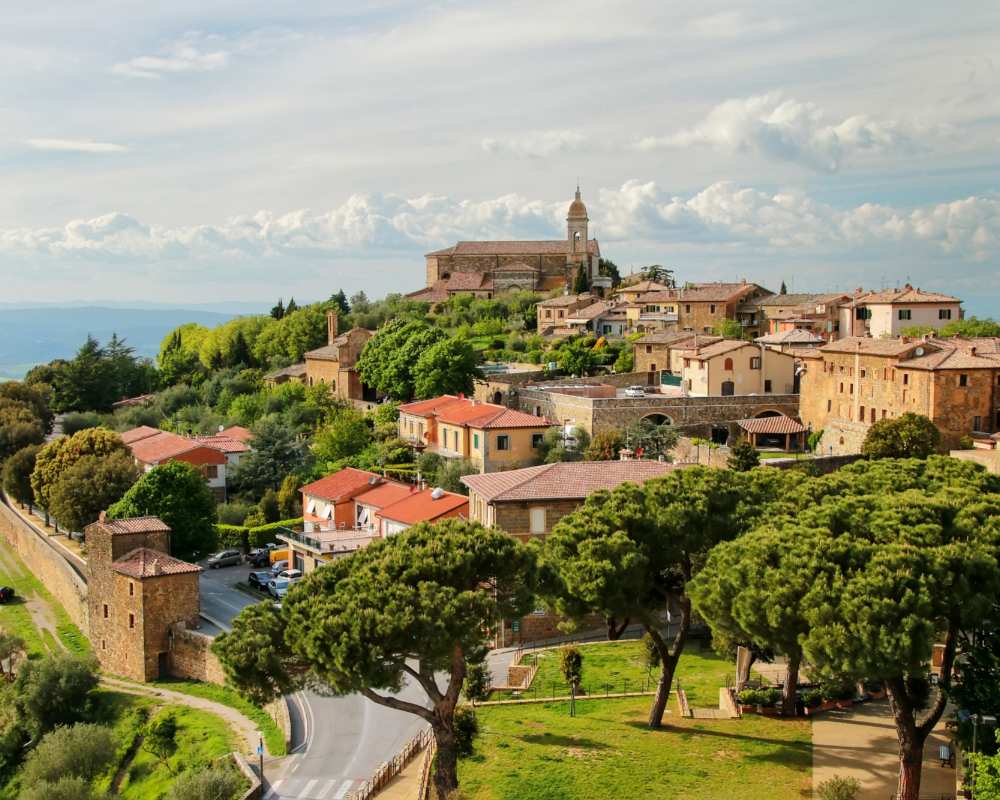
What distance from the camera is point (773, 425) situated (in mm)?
49281

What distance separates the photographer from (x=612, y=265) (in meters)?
104

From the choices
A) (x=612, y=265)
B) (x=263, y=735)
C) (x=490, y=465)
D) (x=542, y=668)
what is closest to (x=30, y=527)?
(x=490, y=465)

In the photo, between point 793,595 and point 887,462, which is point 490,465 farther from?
point 793,595

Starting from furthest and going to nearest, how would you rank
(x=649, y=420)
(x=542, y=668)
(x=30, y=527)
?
(x=30, y=527) < (x=649, y=420) < (x=542, y=668)

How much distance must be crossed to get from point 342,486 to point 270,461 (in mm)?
9457

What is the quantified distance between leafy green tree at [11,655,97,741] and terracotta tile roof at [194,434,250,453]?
21401mm

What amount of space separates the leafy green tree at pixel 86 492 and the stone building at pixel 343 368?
18.8m

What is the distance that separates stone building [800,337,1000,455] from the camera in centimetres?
4181

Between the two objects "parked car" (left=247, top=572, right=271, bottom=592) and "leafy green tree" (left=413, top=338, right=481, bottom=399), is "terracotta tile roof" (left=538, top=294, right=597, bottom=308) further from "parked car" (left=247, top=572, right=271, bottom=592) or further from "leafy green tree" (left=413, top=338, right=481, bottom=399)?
"parked car" (left=247, top=572, right=271, bottom=592)

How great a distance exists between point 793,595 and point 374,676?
7.41m

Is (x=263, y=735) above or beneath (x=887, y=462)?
beneath

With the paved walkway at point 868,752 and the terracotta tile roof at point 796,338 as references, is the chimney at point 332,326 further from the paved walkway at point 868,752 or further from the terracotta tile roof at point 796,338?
the paved walkway at point 868,752

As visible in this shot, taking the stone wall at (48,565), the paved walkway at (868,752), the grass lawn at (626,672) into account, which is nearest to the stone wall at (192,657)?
the stone wall at (48,565)

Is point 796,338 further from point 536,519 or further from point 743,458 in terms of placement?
point 536,519
